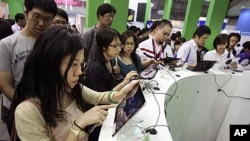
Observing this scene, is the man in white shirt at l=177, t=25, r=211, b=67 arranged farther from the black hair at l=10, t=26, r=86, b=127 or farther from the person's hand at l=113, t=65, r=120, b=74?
the black hair at l=10, t=26, r=86, b=127

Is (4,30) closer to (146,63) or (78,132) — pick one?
(146,63)

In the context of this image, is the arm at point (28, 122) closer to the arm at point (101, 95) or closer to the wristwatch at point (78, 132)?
the wristwatch at point (78, 132)

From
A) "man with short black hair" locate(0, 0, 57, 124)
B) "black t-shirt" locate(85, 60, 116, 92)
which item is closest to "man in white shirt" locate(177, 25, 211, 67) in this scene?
"black t-shirt" locate(85, 60, 116, 92)

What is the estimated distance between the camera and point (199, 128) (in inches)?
107

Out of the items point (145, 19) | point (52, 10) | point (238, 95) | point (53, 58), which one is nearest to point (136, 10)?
point (145, 19)

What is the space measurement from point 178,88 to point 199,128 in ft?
3.43

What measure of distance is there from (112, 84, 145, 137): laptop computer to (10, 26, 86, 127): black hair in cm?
27

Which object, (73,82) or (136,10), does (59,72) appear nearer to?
(73,82)

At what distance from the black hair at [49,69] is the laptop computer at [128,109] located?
0.27 metres

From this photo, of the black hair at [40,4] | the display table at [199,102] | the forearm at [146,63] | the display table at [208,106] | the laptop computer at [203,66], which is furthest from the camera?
the laptop computer at [203,66]

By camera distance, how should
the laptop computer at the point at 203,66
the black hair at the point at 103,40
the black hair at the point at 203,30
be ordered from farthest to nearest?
the black hair at the point at 203,30, the laptop computer at the point at 203,66, the black hair at the point at 103,40

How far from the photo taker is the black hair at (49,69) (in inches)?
29.0

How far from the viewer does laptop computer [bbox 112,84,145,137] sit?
0.90 meters

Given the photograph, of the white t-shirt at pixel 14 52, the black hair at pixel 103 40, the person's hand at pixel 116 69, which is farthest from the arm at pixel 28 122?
the person's hand at pixel 116 69
